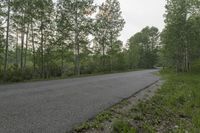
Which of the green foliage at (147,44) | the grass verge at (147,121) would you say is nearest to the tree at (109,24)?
the grass verge at (147,121)

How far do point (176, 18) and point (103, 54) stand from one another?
13.6 metres

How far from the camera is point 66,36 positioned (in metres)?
26.8

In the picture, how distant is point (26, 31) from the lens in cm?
2377

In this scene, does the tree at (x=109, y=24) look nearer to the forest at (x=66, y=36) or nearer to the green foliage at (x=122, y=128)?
the forest at (x=66, y=36)

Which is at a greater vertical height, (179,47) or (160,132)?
(179,47)

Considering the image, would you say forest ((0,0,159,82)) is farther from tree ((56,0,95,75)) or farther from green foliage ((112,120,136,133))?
green foliage ((112,120,136,133))

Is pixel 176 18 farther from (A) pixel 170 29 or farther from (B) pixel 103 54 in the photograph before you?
(B) pixel 103 54

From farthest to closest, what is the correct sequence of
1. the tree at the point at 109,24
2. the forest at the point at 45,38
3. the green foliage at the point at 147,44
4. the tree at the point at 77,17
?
the green foliage at the point at 147,44 → the tree at the point at 109,24 → the tree at the point at 77,17 → the forest at the point at 45,38

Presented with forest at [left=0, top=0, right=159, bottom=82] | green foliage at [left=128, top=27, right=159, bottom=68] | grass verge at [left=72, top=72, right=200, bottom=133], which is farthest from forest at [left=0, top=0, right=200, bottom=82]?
green foliage at [left=128, top=27, right=159, bottom=68]

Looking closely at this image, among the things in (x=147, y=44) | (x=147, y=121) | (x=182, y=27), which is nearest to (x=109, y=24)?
(x=182, y=27)

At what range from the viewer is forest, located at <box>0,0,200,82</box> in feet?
64.2

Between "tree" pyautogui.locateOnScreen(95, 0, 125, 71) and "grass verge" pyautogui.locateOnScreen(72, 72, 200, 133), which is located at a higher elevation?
"tree" pyautogui.locateOnScreen(95, 0, 125, 71)

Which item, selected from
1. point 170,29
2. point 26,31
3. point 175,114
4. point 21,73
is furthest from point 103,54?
point 175,114

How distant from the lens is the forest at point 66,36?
19562 millimetres
